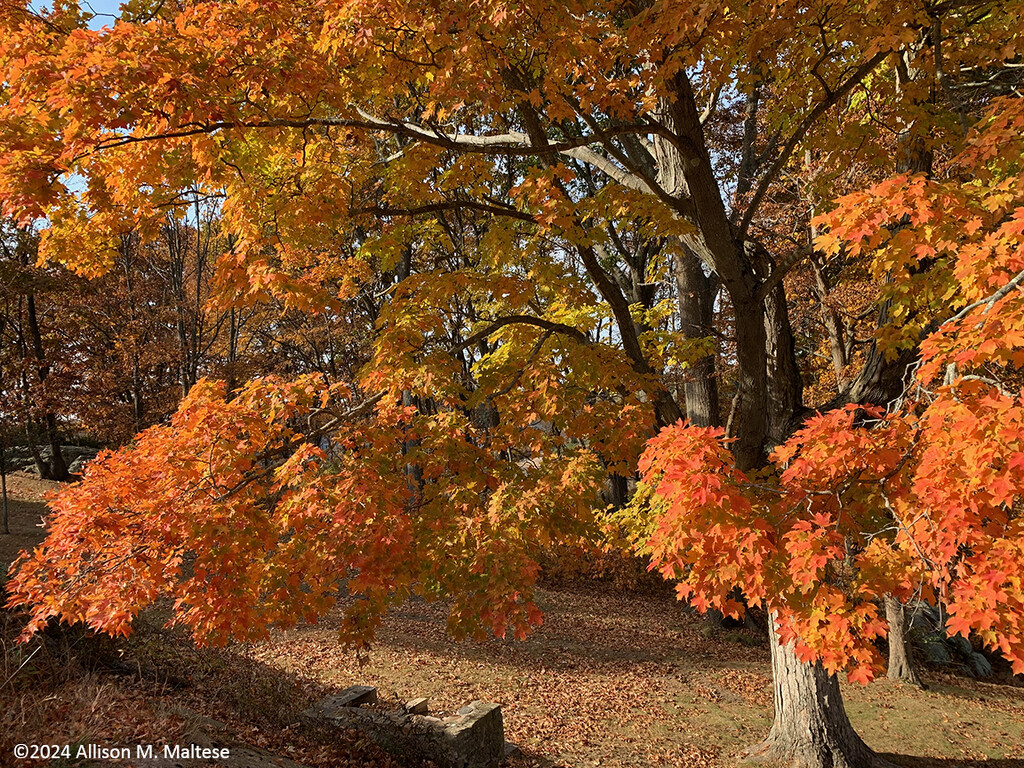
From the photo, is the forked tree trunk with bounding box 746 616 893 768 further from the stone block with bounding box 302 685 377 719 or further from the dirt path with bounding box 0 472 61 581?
the dirt path with bounding box 0 472 61 581

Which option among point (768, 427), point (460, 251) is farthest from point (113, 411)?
point (768, 427)

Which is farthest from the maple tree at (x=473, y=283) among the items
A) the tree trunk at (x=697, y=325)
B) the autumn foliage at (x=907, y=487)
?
the tree trunk at (x=697, y=325)

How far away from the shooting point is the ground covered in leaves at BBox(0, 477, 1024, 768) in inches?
240

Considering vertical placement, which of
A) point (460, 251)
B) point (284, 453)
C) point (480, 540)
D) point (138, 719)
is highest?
point (460, 251)

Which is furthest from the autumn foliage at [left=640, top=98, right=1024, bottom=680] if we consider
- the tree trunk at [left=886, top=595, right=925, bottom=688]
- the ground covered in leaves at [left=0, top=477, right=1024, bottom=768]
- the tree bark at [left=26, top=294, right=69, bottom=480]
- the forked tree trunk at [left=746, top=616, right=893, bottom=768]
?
the tree bark at [left=26, top=294, right=69, bottom=480]

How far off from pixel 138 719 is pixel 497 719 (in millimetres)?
4241

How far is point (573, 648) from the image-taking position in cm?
1259

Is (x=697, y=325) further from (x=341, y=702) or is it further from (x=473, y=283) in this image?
(x=341, y=702)

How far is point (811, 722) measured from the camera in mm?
7691

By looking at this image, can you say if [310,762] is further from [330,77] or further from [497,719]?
[330,77]

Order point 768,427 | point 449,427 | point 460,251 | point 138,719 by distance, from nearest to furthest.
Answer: point 138,719, point 449,427, point 768,427, point 460,251

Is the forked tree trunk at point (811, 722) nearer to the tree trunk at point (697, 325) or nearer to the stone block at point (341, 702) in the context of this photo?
the tree trunk at point (697, 325)

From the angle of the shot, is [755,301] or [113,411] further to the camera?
[113,411]

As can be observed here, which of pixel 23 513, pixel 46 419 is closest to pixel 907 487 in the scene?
pixel 23 513
